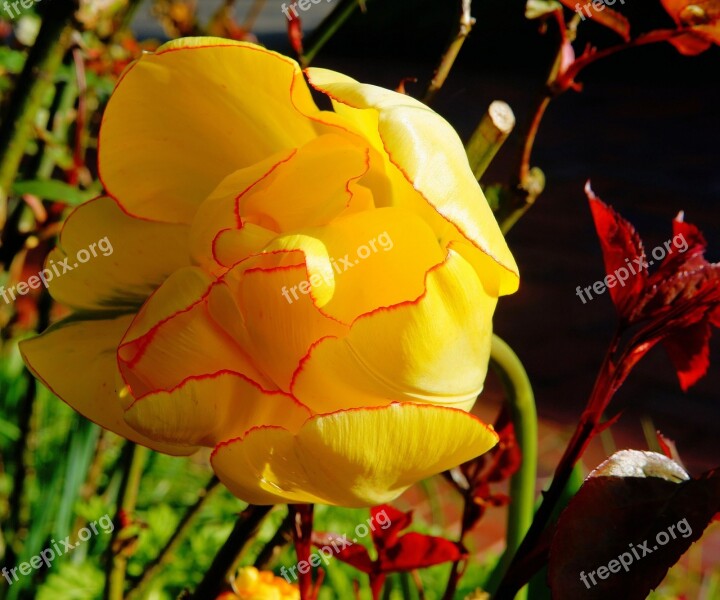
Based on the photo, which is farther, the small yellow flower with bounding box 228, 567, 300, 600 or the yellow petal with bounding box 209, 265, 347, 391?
the small yellow flower with bounding box 228, 567, 300, 600

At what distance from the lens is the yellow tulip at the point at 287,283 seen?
313 millimetres

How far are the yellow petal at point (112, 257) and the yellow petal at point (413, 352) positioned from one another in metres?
0.10

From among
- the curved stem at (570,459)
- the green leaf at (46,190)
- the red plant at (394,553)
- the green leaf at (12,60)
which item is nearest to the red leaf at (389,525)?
the red plant at (394,553)

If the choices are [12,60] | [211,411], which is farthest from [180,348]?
[12,60]

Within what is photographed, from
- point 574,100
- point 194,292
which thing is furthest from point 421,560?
point 574,100

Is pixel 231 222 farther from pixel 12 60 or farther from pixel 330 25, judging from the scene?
pixel 12 60

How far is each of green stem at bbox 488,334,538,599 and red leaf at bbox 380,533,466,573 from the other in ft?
0.12

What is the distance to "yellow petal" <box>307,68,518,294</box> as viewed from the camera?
323 mm

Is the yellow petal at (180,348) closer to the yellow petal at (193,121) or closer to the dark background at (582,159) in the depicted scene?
the yellow petal at (193,121)

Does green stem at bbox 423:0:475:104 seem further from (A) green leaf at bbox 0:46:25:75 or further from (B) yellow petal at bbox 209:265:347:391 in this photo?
(A) green leaf at bbox 0:46:25:75

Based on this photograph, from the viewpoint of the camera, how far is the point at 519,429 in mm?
425

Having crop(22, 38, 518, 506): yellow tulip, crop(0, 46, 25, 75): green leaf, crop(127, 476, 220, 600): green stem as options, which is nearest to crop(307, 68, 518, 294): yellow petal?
crop(22, 38, 518, 506): yellow tulip

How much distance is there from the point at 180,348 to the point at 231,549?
0.13 meters

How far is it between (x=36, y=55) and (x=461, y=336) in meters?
0.34
